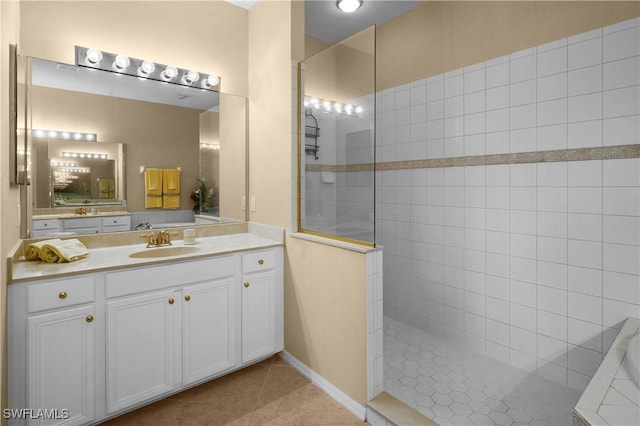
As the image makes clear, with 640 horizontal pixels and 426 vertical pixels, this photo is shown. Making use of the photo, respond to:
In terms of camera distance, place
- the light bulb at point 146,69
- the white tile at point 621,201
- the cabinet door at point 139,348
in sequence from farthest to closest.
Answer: the light bulb at point 146,69 → the white tile at point 621,201 → the cabinet door at point 139,348

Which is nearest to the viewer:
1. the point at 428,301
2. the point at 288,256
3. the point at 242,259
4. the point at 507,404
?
the point at 507,404

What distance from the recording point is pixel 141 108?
94.0 inches

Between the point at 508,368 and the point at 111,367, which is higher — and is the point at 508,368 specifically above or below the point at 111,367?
below

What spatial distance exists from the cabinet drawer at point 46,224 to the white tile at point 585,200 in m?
3.27

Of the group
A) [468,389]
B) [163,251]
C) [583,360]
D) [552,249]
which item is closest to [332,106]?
[163,251]

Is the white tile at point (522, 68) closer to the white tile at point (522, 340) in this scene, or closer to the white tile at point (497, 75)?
the white tile at point (497, 75)

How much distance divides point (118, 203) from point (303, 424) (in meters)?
1.89

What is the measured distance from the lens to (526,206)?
2312 millimetres

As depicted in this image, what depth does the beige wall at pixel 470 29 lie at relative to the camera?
2041mm

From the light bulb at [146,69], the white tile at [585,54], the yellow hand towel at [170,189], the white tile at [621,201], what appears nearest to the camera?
the white tile at [621,201]

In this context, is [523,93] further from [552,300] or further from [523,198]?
[552,300]

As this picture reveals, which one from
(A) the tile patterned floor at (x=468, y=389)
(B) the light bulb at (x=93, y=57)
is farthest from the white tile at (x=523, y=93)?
(B) the light bulb at (x=93, y=57)

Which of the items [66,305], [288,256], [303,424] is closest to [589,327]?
[303,424]

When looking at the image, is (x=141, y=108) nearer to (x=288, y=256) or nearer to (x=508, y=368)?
(x=288, y=256)
